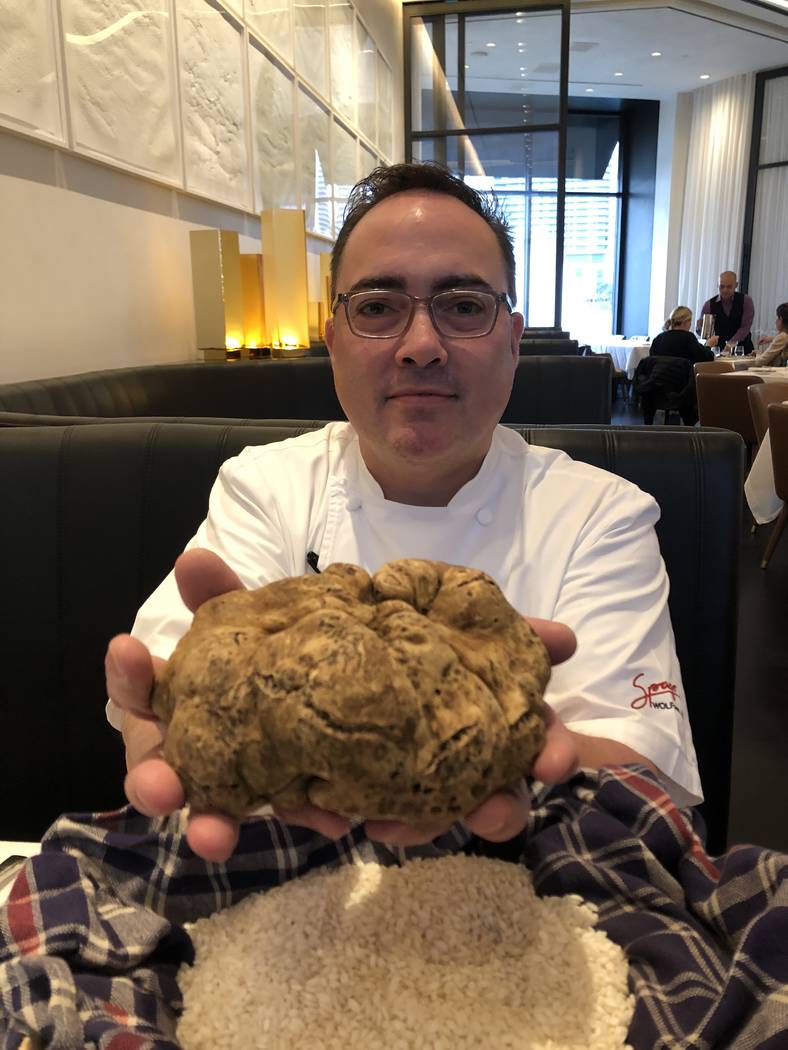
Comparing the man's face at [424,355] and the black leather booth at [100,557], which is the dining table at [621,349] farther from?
the man's face at [424,355]

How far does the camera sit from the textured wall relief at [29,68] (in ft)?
8.32

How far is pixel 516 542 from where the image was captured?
1.25m

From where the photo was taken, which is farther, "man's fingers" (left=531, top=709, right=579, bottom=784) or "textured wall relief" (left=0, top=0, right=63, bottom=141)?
"textured wall relief" (left=0, top=0, right=63, bottom=141)

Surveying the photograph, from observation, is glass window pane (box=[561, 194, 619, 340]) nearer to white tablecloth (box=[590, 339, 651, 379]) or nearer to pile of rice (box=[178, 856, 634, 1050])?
white tablecloth (box=[590, 339, 651, 379])

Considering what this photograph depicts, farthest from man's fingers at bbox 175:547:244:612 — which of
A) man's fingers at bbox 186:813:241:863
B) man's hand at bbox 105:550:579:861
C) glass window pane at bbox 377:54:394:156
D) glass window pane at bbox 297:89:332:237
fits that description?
glass window pane at bbox 377:54:394:156

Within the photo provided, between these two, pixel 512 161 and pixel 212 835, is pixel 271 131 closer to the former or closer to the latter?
pixel 512 161

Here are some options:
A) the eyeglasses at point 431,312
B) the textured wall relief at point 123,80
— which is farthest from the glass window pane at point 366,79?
the eyeglasses at point 431,312

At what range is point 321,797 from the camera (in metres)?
0.48

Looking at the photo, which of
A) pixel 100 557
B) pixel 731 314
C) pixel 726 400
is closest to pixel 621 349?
pixel 731 314

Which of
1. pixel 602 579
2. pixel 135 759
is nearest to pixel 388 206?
pixel 602 579

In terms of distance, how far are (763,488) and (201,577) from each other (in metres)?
4.37

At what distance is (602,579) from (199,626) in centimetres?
78

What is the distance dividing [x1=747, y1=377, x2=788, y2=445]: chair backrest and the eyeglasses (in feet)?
12.4

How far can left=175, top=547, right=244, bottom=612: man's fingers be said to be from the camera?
2.03 ft
